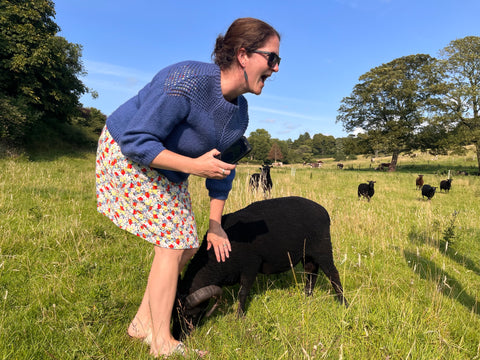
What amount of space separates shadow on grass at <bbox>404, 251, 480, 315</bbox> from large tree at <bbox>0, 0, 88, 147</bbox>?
73.0 ft

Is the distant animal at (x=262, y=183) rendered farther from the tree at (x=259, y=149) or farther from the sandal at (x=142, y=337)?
the tree at (x=259, y=149)

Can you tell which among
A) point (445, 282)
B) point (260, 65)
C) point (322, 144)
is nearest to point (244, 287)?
point (260, 65)

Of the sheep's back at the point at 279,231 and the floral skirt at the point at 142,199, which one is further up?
the floral skirt at the point at 142,199

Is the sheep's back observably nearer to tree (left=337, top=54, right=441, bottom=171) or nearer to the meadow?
the meadow

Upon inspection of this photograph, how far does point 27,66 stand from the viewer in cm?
2058

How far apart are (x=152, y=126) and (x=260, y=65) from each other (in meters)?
0.87

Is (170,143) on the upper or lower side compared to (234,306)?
upper

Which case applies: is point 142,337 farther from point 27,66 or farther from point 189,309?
point 27,66

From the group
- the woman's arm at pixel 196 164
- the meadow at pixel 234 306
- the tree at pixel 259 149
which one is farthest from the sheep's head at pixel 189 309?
the tree at pixel 259 149

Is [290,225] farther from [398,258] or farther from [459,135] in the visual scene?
[459,135]

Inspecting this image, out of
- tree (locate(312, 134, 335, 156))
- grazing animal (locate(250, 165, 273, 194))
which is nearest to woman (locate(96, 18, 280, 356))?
grazing animal (locate(250, 165, 273, 194))

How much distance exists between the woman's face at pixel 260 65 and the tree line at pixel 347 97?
21.3 metres

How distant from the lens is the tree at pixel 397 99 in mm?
33594

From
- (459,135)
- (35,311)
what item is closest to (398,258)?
(35,311)
